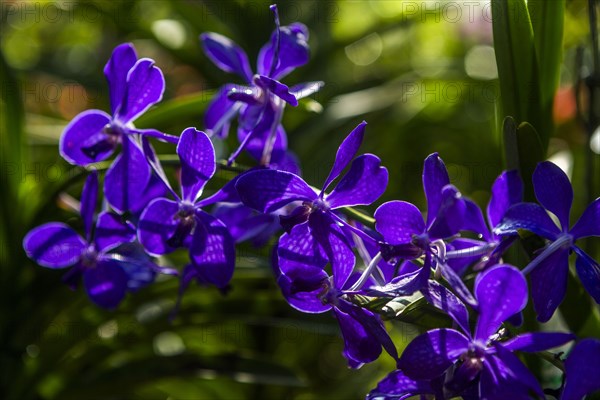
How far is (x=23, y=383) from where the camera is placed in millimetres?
1055

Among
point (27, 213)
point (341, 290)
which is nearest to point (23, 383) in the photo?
point (27, 213)

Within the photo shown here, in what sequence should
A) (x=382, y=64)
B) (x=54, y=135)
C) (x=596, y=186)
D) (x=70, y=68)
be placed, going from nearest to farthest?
(x=596, y=186), (x=54, y=135), (x=70, y=68), (x=382, y=64)

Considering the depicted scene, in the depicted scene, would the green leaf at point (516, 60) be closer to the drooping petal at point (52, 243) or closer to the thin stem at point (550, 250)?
the thin stem at point (550, 250)

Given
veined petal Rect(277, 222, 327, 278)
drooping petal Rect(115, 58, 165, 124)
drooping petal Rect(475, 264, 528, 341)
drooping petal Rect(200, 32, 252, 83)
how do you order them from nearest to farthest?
drooping petal Rect(475, 264, 528, 341)
veined petal Rect(277, 222, 327, 278)
drooping petal Rect(115, 58, 165, 124)
drooping petal Rect(200, 32, 252, 83)

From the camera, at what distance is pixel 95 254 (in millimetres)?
744

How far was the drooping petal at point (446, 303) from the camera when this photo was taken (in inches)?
19.9

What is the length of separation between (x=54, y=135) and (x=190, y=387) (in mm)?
504

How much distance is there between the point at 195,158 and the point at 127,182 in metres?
0.10

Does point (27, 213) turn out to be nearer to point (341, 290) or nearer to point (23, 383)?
point (23, 383)

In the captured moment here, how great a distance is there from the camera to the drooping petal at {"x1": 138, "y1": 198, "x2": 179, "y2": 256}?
0.64 m

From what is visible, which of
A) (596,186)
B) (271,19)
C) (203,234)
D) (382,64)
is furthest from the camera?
(382,64)

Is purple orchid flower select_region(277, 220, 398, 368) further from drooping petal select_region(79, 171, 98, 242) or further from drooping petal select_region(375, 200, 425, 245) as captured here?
drooping petal select_region(79, 171, 98, 242)

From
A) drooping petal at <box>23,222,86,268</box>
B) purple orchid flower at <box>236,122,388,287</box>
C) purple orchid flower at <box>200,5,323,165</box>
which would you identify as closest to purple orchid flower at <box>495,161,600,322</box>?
purple orchid flower at <box>236,122,388,287</box>

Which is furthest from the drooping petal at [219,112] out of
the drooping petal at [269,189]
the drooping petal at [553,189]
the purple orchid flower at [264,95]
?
the drooping petal at [553,189]
